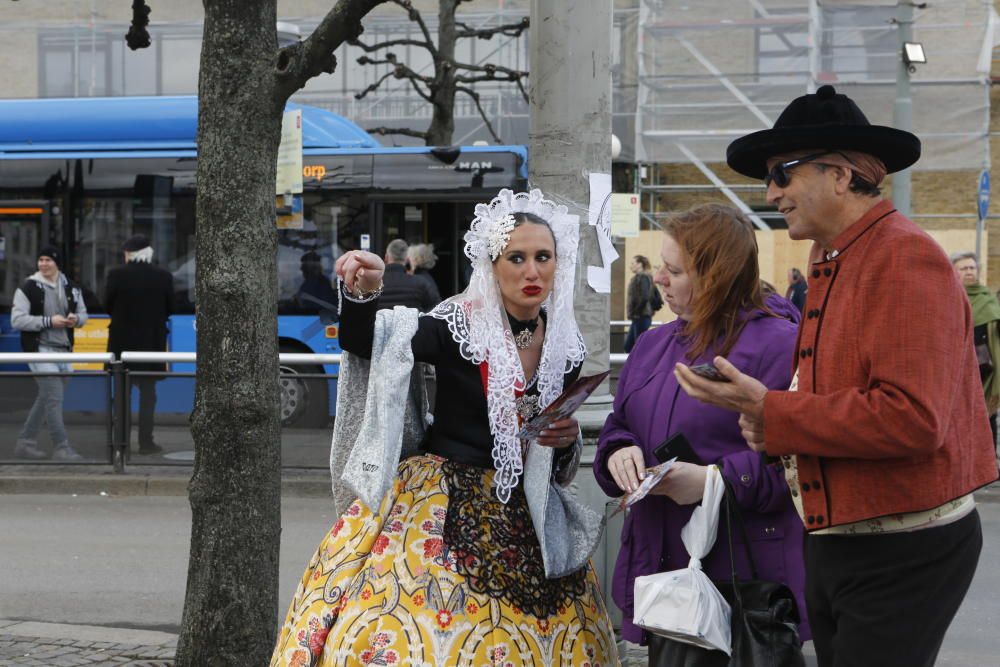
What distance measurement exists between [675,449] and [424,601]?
779mm

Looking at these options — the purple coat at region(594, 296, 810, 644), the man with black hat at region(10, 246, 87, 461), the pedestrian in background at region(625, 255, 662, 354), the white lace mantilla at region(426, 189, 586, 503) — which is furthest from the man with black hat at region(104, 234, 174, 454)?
the purple coat at region(594, 296, 810, 644)

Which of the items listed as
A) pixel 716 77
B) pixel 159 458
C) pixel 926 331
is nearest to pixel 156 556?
pixel 159 458

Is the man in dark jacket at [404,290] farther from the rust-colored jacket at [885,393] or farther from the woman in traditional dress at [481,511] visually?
the rust-colored jacket at [885,393]

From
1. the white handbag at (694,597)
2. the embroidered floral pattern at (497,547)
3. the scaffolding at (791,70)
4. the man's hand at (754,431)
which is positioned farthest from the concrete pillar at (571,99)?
the scaffolding at (791,70)

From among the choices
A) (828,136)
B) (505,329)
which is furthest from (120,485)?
(828,136)

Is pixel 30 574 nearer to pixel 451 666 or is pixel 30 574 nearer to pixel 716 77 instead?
pixel 451 666

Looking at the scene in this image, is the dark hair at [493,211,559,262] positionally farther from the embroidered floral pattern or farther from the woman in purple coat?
the embroidered floral pattern

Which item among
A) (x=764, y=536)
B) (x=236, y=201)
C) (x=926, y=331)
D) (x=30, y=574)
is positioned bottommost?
(x=30, y=574)

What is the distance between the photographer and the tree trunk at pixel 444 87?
16969 mm

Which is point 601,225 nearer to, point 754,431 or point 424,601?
point 424,601

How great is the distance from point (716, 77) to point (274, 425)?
735 inches

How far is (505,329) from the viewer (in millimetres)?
3736

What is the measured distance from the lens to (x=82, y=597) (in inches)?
292

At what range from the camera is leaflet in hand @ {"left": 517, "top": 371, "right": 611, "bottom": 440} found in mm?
3453
